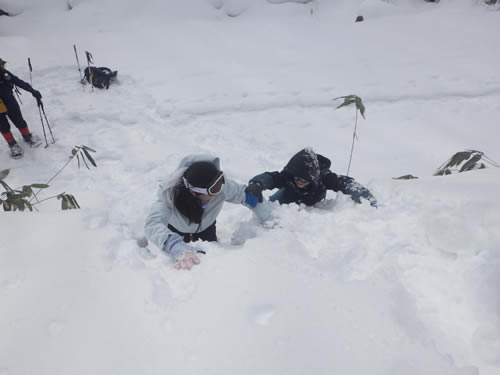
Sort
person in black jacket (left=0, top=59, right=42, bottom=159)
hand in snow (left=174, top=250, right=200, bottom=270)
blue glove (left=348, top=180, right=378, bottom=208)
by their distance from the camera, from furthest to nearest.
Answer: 1. person in black jacket (left=0, top=59, right=42, bottom=159)
2. blue glove (left=348, top=180, right=378, bottom=208)
3. hand in snow (left=174, top=250, right=200, bottom=270)

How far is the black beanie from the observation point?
1.70 m

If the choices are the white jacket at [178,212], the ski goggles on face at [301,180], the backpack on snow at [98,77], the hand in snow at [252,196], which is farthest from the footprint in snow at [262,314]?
the backpack on snow at [98,77]

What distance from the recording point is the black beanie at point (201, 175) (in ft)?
5.57

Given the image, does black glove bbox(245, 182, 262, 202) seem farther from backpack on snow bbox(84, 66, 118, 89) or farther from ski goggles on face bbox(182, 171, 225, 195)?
backpack on snow bbox(84, 66, 118, 89)

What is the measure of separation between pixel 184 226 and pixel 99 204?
1.42m

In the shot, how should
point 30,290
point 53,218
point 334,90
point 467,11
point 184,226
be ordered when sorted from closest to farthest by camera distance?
point 30,290
point 53,218
point 184,226
point 334,90
point 467,11

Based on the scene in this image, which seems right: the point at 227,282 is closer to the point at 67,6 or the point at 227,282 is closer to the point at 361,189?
the point at 361,189

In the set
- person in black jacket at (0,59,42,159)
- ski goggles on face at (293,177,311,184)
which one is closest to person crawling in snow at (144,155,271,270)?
ski goggles on face at (293,177,311,184)

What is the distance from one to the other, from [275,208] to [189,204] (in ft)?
2.01

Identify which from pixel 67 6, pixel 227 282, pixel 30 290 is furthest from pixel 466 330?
pixel 67 6

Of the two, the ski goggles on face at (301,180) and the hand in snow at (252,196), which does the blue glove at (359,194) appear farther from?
the hand in snow at (252,196)

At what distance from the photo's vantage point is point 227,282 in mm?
1343

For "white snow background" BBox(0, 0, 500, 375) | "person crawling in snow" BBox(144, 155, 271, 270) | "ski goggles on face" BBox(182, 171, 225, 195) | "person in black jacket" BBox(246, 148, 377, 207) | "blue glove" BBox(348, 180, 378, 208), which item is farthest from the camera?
"person in black jacket" BBox(246, 148, 377, 207)

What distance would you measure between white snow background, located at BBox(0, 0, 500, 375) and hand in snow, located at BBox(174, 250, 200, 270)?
4 centimetres
